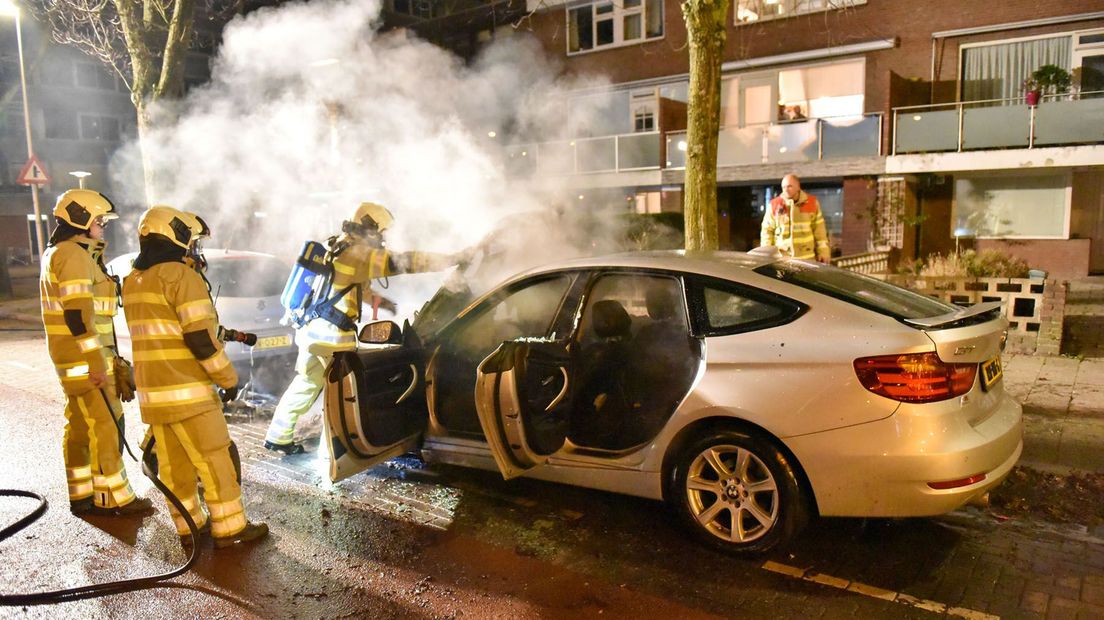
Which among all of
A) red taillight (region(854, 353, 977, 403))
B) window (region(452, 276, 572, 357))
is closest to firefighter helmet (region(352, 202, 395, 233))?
window (region(452, 276, 572, 357))

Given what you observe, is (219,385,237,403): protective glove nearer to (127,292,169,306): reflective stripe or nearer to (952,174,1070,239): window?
(127,292,169,306): reflective stripe

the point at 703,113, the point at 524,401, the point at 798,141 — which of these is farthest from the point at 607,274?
the point at 798,141

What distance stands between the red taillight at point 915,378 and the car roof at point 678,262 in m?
0.91

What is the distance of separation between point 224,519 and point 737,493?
8.77ft

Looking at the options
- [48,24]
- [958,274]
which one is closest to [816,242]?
[958,274]

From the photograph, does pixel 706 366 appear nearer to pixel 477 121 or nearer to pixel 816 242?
pixel 816 242

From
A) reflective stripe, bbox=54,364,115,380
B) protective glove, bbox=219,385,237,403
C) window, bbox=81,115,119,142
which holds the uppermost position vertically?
window, bbox=81,115,119,142

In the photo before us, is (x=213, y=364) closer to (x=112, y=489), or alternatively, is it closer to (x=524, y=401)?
(x=112, y=489)

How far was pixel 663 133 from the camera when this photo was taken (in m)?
18.4

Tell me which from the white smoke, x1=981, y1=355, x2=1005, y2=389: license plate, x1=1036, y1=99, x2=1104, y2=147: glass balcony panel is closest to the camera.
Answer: x1=981, y1=355, x2=1005, y2=389: license plate

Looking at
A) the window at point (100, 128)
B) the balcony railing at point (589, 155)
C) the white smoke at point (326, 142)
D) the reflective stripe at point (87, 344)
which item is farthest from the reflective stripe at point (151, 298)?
the window at point (100, 128)

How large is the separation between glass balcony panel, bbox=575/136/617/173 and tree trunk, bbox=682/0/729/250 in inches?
479

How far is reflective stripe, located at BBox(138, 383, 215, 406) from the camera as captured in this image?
13.2ft

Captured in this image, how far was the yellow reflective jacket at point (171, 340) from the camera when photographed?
3.99 metres
